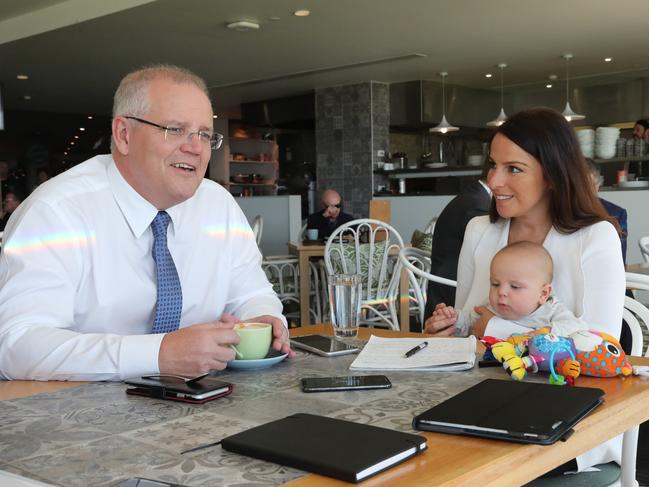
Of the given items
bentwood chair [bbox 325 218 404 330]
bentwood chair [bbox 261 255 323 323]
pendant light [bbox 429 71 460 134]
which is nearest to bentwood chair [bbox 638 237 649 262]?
bentwood chair [bbox 325 218 404 330]

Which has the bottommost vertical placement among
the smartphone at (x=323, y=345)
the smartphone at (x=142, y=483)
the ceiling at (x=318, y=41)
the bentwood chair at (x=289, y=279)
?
the bentwood chair at (x=289, y=279)

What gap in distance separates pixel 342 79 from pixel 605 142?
3.81 m

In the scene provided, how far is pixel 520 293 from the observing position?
1.63 m

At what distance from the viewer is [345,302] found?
61.6 inches

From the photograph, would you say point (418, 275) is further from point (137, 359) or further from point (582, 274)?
point (137, 359)

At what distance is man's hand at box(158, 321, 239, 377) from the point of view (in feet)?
4.04

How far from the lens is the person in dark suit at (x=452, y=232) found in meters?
3.11

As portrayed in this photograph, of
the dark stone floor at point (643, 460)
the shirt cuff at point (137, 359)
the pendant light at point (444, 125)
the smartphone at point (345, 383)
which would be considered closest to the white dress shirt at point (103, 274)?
the shirt cuff at point (137, 359)

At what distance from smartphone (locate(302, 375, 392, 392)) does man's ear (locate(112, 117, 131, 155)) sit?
762 mm

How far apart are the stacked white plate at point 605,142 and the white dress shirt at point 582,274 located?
18.9 feet

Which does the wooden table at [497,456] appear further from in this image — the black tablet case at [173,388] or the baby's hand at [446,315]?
the baby's hand at [446,315]

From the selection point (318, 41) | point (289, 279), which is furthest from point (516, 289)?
point (318, 41)

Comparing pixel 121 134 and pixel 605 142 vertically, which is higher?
pixel 605 142

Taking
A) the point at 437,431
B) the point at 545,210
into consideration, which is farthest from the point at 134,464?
the point at 545,210
